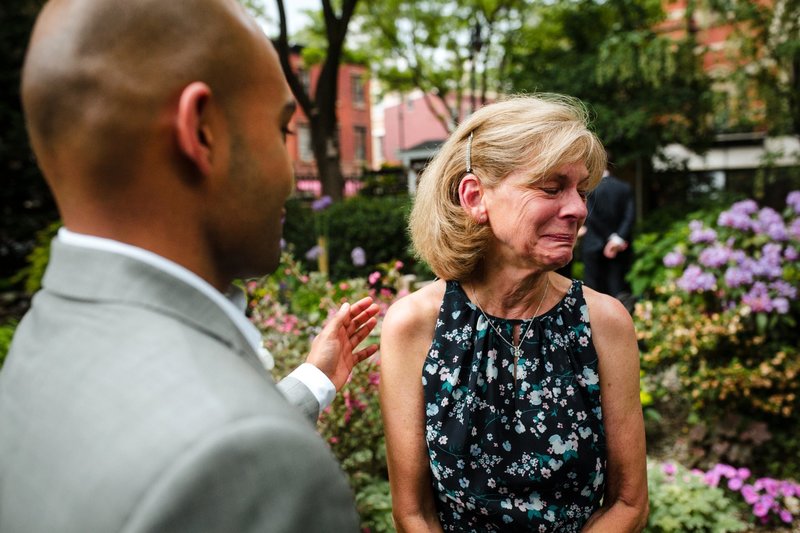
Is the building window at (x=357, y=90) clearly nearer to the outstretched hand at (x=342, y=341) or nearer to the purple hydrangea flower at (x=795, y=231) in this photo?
the purple hydrangea flower at (x=795, y=231)

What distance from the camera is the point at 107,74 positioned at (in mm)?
665

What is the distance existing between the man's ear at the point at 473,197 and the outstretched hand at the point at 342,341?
43 centimetres

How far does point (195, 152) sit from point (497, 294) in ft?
4.33

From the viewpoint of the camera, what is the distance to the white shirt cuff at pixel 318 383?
1378mm

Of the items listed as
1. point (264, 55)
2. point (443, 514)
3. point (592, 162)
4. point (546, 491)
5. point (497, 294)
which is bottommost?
point (443, 514)

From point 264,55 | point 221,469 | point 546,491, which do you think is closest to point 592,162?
point 546,491

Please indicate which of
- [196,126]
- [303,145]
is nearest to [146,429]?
[196,126]

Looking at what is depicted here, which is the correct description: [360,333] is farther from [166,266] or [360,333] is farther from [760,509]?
[760,509]

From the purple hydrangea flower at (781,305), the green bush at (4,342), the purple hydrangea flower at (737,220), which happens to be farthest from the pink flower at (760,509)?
the green bush at (4,342)

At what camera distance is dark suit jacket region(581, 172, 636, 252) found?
663 centimetres

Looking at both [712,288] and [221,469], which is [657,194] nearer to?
[712,288]

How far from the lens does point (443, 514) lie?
6.04 feet

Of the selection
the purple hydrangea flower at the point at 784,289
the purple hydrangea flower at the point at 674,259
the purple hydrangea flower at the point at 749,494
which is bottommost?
the purple hydrangea flower at the point at 749,494

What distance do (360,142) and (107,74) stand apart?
4945cm
